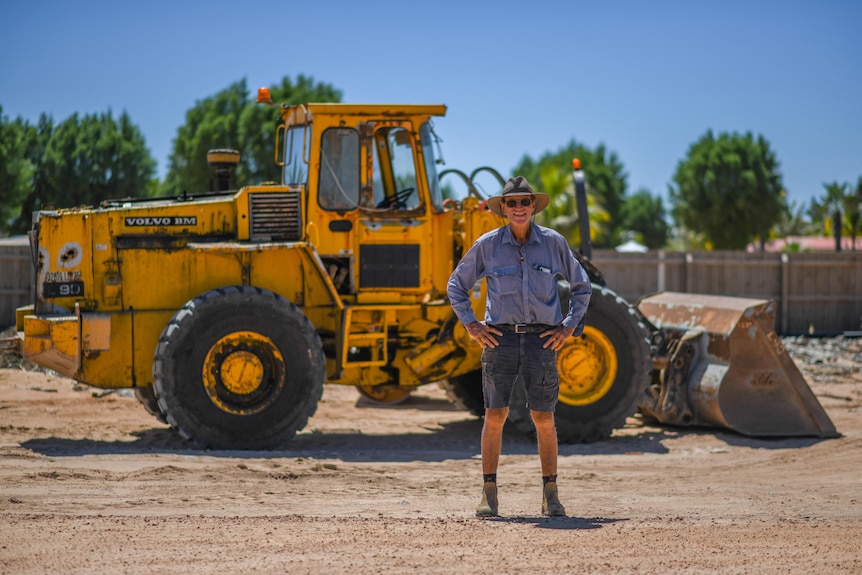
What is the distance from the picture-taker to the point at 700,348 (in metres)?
11.4

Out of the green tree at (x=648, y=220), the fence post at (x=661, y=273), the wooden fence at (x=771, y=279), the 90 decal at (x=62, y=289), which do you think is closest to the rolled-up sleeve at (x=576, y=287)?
the 90 decal at (x=62, y=289)

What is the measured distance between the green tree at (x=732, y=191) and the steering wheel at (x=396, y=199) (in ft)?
122

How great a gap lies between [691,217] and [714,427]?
3675cm

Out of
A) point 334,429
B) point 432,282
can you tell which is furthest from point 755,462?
point 334,429

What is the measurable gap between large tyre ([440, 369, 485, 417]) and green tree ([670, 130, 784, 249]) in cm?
3579

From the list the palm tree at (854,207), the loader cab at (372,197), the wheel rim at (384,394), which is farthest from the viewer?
the palm tree at (854,207)

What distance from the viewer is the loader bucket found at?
434 inches

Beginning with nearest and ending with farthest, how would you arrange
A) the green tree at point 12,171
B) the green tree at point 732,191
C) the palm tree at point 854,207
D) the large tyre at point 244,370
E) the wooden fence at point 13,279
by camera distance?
the large tyre at point 244,370, the wooden fence at point 13,279, the green tree at point 12,171, the green tree at point 732,191, the palm tree at point 854,207

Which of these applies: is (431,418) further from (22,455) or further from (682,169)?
(682,169)

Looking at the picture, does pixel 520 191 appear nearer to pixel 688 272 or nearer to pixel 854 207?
pixel 688 272

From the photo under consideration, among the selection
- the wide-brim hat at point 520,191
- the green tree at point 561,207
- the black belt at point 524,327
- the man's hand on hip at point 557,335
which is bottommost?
the man's hand on hip at point 557,335

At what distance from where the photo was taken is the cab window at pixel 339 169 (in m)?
10.5

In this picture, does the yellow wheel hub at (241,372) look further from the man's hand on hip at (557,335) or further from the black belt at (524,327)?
the man's hand on hip at (557,335)

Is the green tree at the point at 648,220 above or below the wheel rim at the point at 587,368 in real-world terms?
above
